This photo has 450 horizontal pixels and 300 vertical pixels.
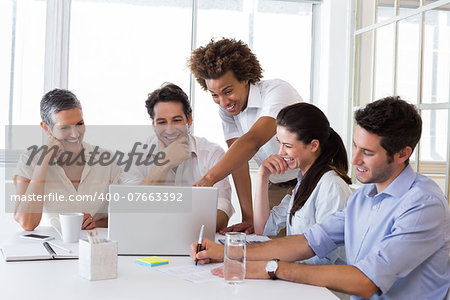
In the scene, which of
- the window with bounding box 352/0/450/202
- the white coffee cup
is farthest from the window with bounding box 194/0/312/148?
the white coffee cup

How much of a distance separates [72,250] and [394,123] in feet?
3.74

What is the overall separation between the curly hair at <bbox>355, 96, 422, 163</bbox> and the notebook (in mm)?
1042

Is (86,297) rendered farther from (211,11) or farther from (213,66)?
(211,11)

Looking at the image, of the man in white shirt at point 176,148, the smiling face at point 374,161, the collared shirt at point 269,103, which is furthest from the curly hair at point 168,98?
the smiling face at point 374,161

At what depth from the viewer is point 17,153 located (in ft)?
12.2

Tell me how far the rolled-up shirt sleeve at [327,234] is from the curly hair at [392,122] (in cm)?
30

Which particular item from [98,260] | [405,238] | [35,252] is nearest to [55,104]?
[35,252]

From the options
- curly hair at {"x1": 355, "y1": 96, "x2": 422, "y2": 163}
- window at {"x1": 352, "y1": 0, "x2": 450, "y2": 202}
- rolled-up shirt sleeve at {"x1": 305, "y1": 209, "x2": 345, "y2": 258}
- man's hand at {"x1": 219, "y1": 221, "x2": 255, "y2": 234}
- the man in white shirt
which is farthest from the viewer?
window at {"x1": 352, "y1": 0, "x2": 450, "y2": 202}

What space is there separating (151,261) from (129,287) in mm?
234

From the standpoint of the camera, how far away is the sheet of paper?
1408 mm

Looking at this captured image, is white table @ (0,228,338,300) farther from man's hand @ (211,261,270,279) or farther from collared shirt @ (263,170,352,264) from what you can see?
collared shirt @ (263,170,352,264)

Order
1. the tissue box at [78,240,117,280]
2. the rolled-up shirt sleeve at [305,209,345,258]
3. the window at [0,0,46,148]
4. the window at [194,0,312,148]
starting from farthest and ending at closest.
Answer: the window at [194,0,312,148]
the window at [0,0,46,148]
the rolled-up shirt sleeve at [305,209,345,258]
the tissue box at [78,240,117,280]

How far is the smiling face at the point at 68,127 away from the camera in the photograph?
2232 millimetres

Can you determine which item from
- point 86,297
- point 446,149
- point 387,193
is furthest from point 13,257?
point 446,149
